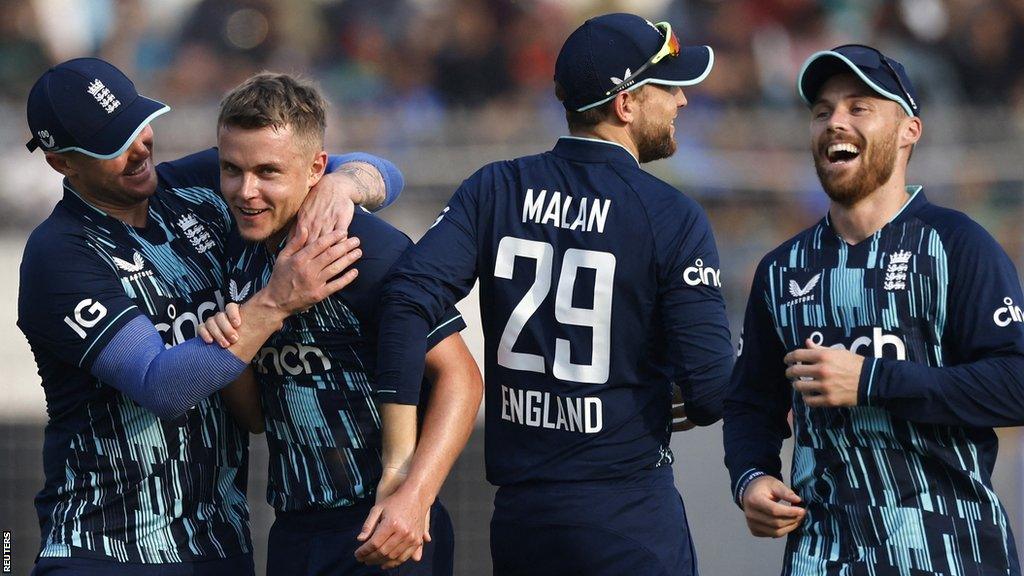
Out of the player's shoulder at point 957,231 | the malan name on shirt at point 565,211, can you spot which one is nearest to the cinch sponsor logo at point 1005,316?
the player's shoulder at point 957,231

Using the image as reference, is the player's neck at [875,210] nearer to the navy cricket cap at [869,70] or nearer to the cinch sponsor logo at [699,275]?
the navy cricket cap at [869,70]

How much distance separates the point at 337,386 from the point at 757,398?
1.18 meters

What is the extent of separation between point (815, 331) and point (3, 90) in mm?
9203

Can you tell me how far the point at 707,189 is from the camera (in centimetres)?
842

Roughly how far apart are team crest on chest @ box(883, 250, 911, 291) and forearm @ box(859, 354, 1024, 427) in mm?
216

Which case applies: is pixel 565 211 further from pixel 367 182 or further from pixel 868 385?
pixel 868 385

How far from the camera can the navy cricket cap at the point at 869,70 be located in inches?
134

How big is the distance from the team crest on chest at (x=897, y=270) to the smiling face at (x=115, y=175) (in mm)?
2194

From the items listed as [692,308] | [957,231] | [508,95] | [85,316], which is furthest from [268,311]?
[508,95]

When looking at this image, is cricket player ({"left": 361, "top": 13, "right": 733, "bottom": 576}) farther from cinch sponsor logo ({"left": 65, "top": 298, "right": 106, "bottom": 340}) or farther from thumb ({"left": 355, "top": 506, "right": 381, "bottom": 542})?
cinch sponsor logo ({"left": 65, "top": 298, "right": 106, "bottom": 340})

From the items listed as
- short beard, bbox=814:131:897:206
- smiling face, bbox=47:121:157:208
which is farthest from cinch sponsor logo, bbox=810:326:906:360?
smiling face, bbox=47:121:157:208

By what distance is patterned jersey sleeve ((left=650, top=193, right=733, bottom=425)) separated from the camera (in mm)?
3592

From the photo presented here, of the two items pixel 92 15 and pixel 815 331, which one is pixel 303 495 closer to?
pixel 815 331

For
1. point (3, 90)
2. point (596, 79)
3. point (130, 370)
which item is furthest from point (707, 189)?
point (3, 90)
